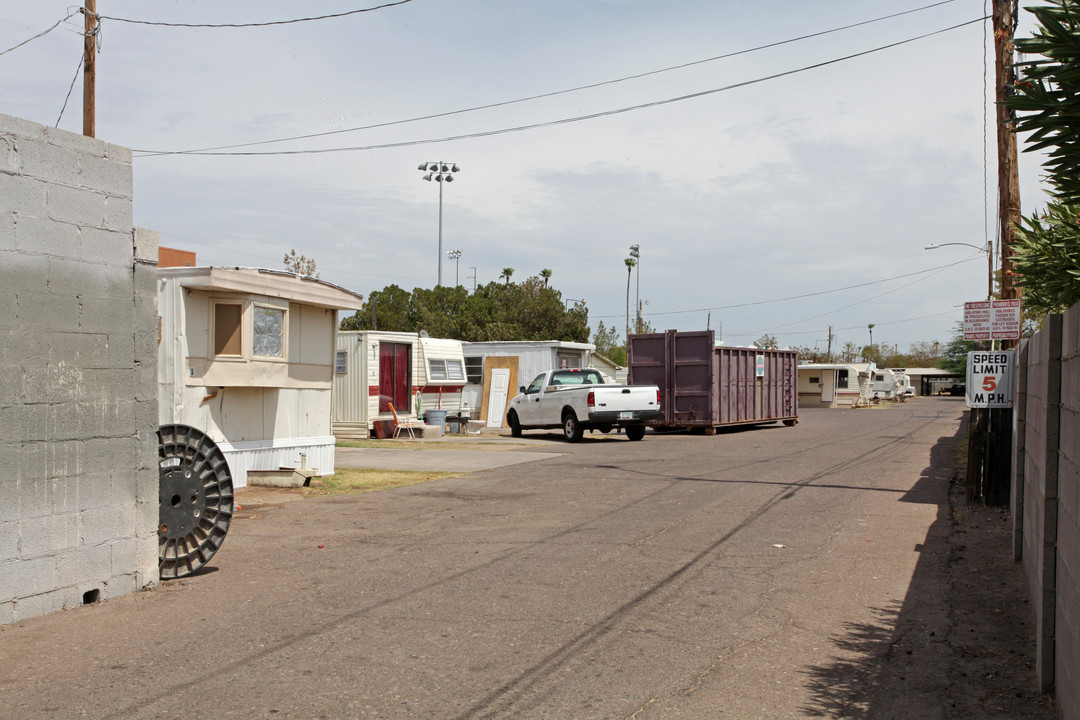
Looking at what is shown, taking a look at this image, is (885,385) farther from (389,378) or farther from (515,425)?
(389,378)

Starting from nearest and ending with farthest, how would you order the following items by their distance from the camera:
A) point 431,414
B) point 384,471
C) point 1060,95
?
point 1060,95 < point 384,471 < point 431,414

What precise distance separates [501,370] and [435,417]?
5.73 m

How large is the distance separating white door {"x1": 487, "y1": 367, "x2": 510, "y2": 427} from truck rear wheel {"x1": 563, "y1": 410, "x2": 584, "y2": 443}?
6776mm

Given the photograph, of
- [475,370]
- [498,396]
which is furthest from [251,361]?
[475,370]

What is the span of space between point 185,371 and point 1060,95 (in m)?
10.8

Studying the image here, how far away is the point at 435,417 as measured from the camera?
81.5ft

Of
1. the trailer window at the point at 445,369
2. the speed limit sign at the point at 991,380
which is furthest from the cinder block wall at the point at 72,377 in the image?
the trailer window at the point at 445,369

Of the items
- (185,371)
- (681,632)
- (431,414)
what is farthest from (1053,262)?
(431,414)

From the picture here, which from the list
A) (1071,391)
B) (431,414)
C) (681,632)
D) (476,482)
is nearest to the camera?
(1071,391)

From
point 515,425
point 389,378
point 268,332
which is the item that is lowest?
point 515,425

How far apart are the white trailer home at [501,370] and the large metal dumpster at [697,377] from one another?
12.1 feet

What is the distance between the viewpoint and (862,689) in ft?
16.3

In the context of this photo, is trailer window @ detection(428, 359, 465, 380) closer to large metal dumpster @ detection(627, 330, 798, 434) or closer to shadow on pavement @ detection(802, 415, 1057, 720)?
large metal dumpster @ detection(627, 330, 798, 434)

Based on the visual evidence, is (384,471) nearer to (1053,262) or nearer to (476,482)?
(476,482)
